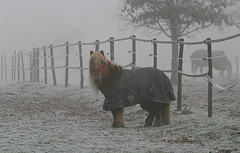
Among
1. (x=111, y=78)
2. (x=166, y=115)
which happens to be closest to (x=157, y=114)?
(x=166, y=115)

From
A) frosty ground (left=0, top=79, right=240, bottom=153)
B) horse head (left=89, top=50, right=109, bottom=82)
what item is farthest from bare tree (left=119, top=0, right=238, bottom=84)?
horse head (left=89, top=50, right=109, bottom=82)

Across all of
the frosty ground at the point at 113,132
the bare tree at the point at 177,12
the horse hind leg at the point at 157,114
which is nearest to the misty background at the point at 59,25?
the bare tree at the point at 177,12

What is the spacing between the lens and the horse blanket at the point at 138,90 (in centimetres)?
689

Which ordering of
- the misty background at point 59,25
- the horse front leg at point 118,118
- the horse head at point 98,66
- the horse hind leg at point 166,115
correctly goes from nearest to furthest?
the horse head at point 98,66 → the horse front leg at point 118,118 → the horse hind leg at point 166,115 → the misty background at point 59,25

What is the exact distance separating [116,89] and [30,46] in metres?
52.9

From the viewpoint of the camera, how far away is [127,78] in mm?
7020

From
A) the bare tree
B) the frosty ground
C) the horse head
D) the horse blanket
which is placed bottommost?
the frosty ground

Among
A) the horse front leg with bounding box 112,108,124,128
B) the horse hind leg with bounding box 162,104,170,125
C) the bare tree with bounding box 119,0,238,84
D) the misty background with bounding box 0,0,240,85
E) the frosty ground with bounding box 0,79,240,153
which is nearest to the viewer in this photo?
the frosty ground with bounding box 0,79,240,153

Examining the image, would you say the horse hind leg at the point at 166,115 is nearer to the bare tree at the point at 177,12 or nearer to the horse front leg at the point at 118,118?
the horse front leg at the point at 118,118

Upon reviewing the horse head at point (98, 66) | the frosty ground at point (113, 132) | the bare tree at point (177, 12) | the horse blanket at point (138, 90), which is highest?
the bare tree at point (177, 12)

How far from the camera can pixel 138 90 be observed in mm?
6934

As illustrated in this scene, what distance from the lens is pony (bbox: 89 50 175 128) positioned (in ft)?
22.6

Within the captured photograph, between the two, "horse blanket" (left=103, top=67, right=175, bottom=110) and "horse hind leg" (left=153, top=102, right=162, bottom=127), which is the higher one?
"horse blanket" (left=103, top=67, right=175, bottom=110)

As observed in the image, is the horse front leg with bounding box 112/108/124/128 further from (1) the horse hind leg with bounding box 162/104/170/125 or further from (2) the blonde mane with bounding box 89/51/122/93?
(1) the horse hind leg with bounding box 162/104/170/125
